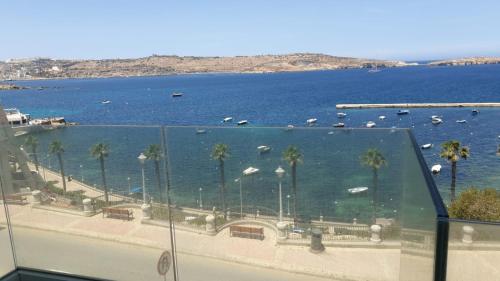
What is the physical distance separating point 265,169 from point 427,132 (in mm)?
44747

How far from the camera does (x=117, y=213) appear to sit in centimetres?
344

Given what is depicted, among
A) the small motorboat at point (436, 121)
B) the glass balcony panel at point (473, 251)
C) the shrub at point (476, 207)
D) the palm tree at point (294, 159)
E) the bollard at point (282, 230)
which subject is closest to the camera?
the glass balcony panel at point (473, 251)

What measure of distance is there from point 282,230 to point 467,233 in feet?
5.92

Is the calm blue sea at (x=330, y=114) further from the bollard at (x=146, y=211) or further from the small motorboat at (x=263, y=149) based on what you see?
the bollard at (x=146, y=211)

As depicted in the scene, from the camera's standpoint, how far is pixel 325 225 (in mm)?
3072

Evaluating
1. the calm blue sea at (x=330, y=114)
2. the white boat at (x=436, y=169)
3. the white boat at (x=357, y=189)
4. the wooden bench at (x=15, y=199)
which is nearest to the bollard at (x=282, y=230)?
the white boat at (x=357, y=189)

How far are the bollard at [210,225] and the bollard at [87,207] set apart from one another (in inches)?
39.7

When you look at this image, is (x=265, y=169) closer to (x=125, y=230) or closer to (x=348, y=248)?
(x=348, y=248)

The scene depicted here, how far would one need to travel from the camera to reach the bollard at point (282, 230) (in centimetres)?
311

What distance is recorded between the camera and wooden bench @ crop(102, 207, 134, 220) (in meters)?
3.39

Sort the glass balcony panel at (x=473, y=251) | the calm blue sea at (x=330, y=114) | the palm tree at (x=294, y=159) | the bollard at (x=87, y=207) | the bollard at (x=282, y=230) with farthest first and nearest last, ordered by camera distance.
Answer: the calm blue sea at (x=330, y=114)
the bollard at (x=87, y=207)
the palm tree at (x=294, y=159)
the bollard at (x=282, y=230)
the glass balcony panel at (x=473, y=251)

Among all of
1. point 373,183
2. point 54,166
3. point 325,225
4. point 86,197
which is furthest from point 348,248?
point 54,166

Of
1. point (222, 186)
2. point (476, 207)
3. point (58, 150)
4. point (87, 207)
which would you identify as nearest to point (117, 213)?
point (87, 207)

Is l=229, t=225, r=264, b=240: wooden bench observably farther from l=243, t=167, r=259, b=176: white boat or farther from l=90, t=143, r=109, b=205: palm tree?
l=90, t=143, r=109, b=205: palm tree
